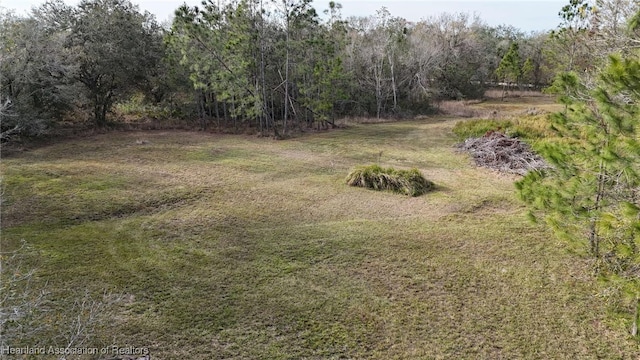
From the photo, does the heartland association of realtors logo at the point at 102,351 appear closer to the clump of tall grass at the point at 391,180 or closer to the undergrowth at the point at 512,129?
the clump of tall grass at the point at 391,180

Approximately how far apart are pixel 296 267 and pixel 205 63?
12.3 meters

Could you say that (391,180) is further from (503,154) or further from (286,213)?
(503,154)

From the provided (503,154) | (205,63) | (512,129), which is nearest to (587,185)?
(503,154)

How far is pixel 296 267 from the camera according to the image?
539cm

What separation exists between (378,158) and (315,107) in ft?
21.3

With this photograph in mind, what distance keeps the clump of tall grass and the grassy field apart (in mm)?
267

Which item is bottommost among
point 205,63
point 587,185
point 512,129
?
point 587,185

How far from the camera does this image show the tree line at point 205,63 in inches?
509

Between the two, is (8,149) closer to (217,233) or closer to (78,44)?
(78,44)

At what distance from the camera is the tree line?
12.9 m

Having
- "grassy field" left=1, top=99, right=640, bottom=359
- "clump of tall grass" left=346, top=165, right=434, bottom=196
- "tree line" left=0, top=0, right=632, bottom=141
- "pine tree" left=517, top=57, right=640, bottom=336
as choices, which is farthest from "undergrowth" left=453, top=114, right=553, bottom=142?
"pine tree" left=517, top=57, right=640, bottom=336

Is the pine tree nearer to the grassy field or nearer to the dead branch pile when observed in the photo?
the grassy field

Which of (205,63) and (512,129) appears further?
(205,63)

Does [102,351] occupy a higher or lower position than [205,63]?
lower
